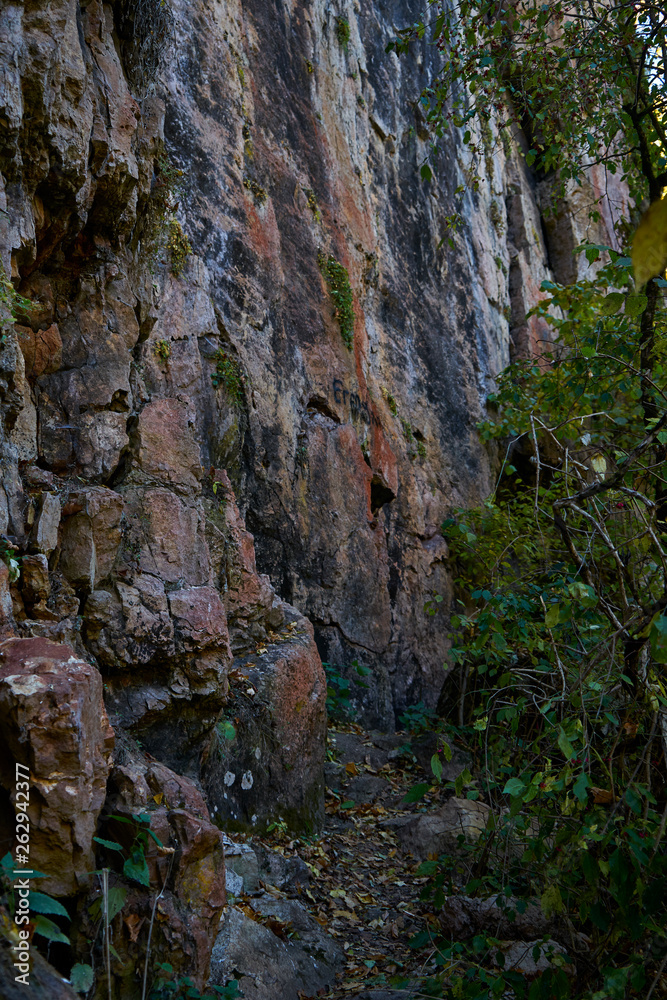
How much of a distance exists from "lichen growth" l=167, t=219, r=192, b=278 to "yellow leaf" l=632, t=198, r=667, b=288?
16.5 feet

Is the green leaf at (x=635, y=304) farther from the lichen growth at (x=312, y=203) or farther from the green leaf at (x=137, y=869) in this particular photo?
the lichen growth at (x=312, y=203)

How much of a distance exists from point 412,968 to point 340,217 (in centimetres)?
700

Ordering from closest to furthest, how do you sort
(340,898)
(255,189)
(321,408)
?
(340,898) → (255,189) → (321,408)

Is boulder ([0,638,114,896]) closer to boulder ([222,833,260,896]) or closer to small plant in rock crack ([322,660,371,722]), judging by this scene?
boulder ([222,833,260,896])

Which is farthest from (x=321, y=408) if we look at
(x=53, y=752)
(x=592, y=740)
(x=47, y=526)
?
(x=53, y=752)

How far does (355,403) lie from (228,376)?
2.14 metres

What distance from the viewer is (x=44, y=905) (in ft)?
7.66

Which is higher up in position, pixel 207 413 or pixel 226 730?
pixel 207 413

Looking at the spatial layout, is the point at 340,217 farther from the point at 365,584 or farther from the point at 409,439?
the point at 365,584

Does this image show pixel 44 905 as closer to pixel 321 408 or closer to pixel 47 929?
pixel 47 929

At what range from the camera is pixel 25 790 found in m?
2.60

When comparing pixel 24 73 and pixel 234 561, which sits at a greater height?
pixel 24 73

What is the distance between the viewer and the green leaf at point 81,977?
254 cm

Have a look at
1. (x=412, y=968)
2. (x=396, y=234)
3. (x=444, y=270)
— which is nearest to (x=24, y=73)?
(x=412, y=968)
